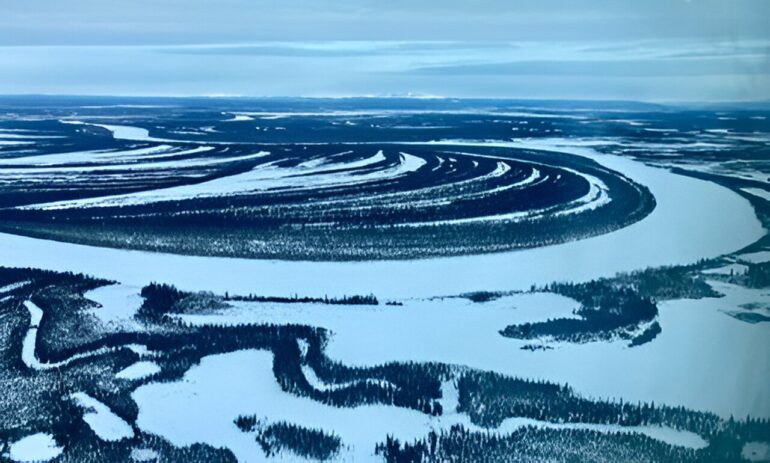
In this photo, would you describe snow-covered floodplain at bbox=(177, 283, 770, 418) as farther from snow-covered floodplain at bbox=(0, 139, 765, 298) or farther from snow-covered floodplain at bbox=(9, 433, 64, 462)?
snow-covered floodplain at bbox=(9, 433, 64, 462)

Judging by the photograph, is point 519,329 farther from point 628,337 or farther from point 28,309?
point 28,309

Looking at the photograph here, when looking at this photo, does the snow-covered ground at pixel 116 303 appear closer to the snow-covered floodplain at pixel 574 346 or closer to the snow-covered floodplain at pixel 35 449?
the snow-covered floodplain at pixel 574 346

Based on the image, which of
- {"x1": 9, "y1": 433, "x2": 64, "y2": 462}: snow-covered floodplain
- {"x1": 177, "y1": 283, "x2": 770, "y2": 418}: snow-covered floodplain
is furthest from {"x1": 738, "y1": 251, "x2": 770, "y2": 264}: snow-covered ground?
{"x1": 9, "y1": 433, "x2": 64, "y2": 462}: snow-covered floodplain

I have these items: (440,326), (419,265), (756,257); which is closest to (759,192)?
(756,257)

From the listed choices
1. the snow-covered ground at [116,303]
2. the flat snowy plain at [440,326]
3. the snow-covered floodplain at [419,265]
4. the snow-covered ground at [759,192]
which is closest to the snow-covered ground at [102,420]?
the flat snowy plain at [440,326]

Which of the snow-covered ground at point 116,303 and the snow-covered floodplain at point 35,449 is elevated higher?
the snow-covered ground at point 116,303
